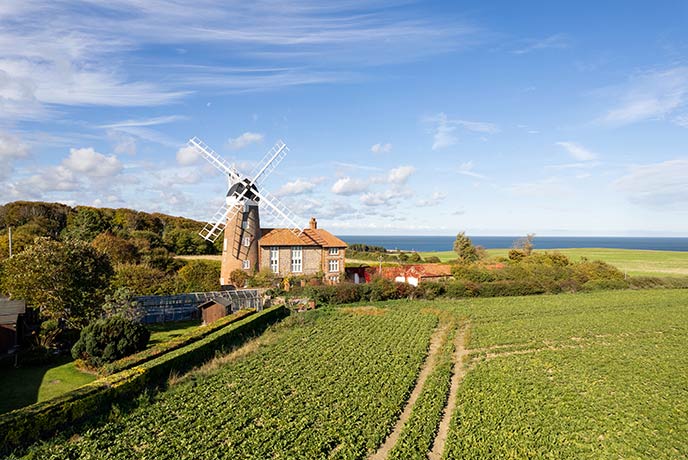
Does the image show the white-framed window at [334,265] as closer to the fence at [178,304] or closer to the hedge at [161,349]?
the fence at [178,304]

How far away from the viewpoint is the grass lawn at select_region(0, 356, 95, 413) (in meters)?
16.2

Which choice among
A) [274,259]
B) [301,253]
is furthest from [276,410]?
[301,253]

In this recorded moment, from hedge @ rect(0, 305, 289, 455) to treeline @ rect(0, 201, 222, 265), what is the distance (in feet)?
99.2

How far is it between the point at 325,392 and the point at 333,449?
168 inches

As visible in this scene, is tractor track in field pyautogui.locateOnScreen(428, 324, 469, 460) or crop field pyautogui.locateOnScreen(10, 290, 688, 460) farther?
tractor track in field pyautogui.locateOnScreen(428, 324, 469, 460)

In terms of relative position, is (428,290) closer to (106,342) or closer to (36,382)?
(106,342)

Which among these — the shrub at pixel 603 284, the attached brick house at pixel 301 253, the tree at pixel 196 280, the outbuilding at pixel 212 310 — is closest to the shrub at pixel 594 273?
the shrub at pixel 603 284

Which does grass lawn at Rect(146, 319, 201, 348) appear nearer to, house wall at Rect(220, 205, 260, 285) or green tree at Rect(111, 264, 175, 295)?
green tree at Rect(111, 264, 175, 295)

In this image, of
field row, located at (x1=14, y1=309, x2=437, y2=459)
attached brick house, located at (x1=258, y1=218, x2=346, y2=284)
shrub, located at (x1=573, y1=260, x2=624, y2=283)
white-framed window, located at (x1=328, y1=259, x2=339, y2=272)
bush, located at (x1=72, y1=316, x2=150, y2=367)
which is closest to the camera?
field row, located at (x1=14, y1=309, x2=437, y2=459)

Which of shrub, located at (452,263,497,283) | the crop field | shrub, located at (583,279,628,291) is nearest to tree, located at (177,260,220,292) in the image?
the crop field

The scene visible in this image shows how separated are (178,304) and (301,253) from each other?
51.6ft

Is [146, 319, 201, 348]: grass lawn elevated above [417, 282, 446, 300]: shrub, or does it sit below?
below

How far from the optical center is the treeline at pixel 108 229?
163 feet

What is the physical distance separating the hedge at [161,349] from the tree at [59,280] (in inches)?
256
